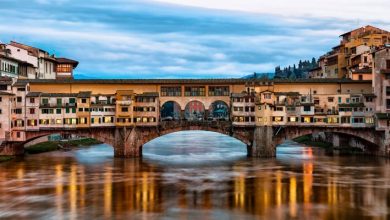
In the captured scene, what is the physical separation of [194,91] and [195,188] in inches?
1298

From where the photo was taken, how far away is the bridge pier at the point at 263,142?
76.8m

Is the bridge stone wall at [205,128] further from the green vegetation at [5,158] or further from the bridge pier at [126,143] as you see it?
the green vegetation at [5,158]

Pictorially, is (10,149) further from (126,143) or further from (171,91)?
(171,91)

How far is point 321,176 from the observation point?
193 ft

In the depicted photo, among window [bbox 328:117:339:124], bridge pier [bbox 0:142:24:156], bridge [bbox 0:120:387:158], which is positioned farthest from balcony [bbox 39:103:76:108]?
window [bbox 328:117:339:124]

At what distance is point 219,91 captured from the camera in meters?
82.4

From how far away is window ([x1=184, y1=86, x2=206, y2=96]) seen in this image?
82250 mm

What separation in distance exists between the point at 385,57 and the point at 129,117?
1486 inches

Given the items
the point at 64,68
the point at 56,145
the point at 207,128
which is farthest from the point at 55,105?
the point at 64,68

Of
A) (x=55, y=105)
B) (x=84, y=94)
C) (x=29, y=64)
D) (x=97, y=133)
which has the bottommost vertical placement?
(x=97, y=133)

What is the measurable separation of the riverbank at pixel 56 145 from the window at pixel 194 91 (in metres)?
25.9

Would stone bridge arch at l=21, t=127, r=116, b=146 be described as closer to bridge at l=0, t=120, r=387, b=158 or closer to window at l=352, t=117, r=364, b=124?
bridge at l=0, t=120, r=387, b=158

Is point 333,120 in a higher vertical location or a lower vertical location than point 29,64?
lower

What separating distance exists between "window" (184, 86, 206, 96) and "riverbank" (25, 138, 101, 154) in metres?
25.9
